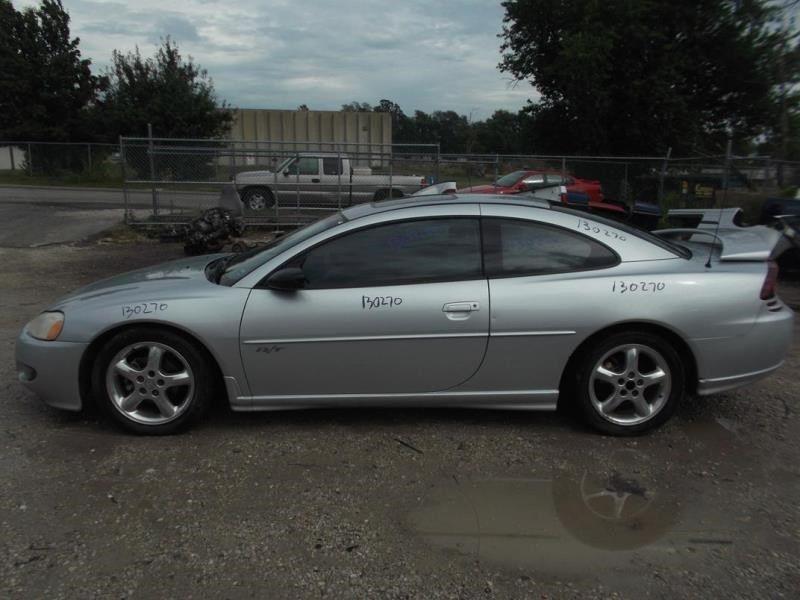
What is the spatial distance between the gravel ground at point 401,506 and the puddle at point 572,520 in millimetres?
10

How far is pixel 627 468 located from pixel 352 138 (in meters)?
46.0

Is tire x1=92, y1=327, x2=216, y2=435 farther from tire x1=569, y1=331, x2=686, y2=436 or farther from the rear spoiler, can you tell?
the rear spoiler

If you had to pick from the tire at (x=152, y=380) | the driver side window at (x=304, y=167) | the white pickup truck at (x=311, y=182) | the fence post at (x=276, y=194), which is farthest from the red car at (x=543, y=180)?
the tire at (x=152, y=380)

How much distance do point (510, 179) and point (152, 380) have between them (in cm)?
1428

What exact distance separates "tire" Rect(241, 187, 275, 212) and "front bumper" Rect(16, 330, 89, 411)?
1095 cm

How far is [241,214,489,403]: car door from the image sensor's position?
12.4 feet

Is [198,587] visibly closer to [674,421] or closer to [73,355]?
[73,355]

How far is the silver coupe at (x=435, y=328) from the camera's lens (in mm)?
3805

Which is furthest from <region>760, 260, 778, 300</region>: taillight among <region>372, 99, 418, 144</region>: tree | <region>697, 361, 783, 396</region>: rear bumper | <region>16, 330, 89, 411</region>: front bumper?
<region>372, 99, 418, 144</region>: tree

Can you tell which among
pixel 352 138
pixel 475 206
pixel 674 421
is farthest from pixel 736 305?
pixel 352 138

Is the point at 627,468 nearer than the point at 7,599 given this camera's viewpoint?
No

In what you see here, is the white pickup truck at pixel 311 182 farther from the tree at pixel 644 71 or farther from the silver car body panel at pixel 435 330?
the tree at pixel 644 71

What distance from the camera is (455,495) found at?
3.34 metres

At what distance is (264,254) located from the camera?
430 cm
